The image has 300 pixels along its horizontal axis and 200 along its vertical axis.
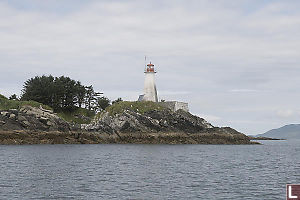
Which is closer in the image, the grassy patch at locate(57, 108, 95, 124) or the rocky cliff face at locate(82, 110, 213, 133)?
the rocky cliff face at locate(82, 110, 213, 133)

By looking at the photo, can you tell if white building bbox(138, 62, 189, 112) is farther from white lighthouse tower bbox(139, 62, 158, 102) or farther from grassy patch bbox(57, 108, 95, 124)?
grassy patch bbox(57, 108, 95, 124)

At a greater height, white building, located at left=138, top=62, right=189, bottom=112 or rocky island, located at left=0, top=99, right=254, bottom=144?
white building, located at left=138, top=62, right=189, bottom=112

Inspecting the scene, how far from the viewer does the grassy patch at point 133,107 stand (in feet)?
298

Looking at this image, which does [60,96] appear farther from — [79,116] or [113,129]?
[113,129]

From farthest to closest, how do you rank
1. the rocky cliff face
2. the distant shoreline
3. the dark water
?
the rocky cliff face, the distant shoreline, the dark water

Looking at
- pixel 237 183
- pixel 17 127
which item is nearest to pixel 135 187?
pixel 237 183

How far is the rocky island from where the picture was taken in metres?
78.7

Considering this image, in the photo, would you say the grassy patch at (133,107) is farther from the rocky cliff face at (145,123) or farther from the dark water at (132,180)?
the dark water at (132,180)

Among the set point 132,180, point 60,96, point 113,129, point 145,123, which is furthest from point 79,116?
point 132,180

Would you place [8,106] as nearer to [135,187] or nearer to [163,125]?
[163,125]

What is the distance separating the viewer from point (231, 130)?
104562 millimetres

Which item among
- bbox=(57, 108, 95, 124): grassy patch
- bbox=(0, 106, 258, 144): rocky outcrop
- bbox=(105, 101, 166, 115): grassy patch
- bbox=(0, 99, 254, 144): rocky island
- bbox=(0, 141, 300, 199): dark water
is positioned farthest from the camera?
bbox=(57, 108, 95, 124): grassy patch
